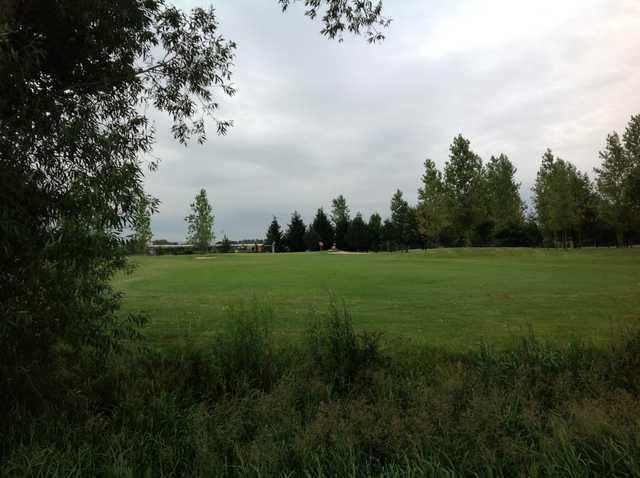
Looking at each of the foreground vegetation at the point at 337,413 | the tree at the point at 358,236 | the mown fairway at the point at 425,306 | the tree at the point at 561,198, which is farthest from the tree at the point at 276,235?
the foreground vegetation at the point at 337,413

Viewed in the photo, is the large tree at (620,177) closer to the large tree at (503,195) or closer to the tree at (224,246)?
the large tree at (503,195)

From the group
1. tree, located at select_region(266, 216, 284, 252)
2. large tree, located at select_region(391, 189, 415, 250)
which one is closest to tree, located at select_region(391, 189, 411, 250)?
large tree, located at select_region(391, 189, 415, 250)

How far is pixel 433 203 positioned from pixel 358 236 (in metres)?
24.6

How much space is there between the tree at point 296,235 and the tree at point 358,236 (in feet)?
28.3

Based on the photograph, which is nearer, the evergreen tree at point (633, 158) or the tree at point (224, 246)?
the evergreen tree at point (633, 158)

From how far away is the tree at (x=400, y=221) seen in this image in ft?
246

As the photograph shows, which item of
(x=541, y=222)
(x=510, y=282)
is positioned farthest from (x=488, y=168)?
(x=510, y=282)

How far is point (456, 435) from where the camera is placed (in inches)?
176

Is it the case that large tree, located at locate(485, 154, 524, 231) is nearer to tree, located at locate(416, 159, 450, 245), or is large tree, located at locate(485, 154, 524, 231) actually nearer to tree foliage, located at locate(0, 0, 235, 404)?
tree, located at locate(416, 159, 450, 245)

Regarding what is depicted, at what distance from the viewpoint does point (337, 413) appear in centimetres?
480

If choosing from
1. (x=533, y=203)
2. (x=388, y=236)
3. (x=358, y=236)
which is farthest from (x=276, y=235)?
(x=533, y=203)

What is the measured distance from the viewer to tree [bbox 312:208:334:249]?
267 feet

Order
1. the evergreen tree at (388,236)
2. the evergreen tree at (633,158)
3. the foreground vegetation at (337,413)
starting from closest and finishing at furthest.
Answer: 1. the foreground vegetation at (337,413)
2. the evergreen tree at (633,158)
3. the evergreen tree at (388,236)

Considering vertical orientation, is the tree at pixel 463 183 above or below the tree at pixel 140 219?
above
